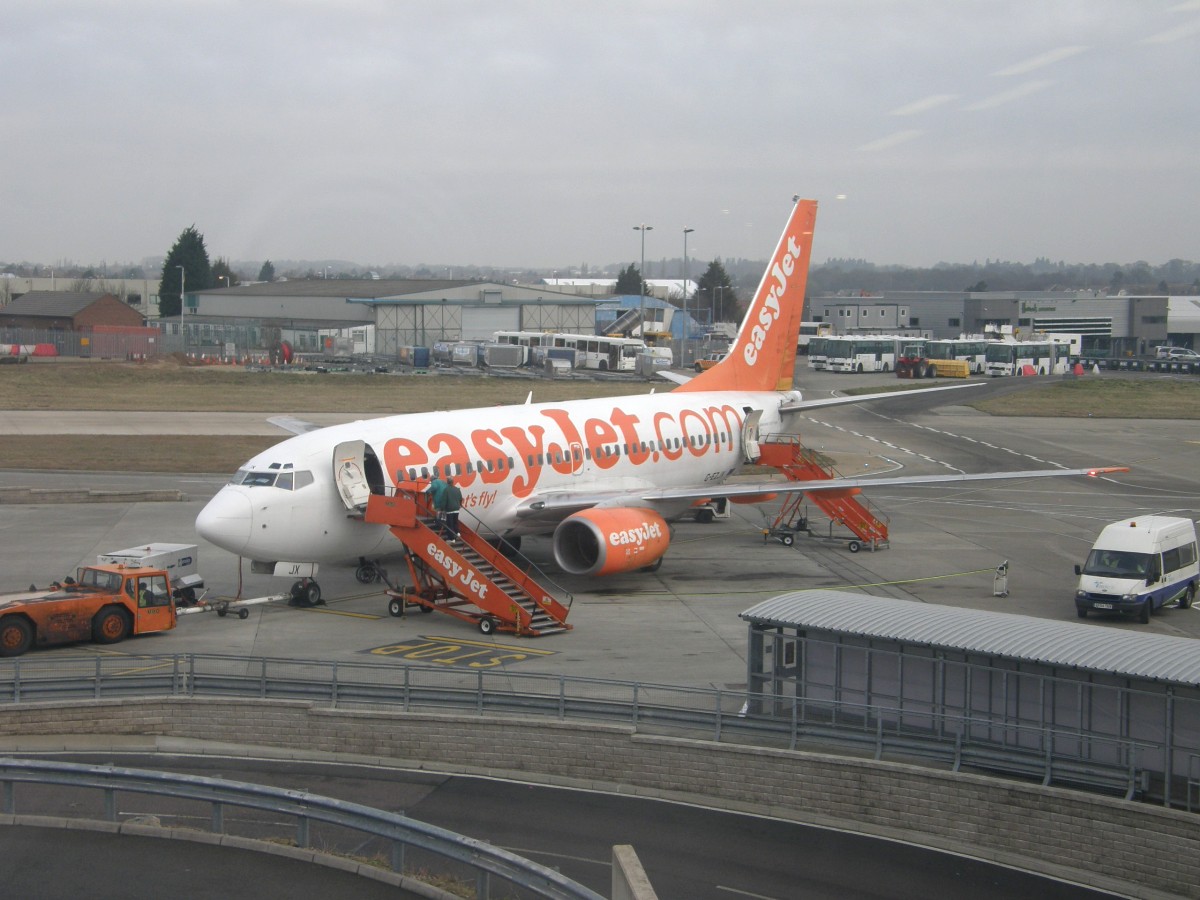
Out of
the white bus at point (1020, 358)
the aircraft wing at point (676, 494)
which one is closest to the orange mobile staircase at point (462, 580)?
the aircraft wing at point (676, 494)

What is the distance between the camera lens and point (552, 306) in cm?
16488

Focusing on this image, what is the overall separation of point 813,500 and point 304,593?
876 inches

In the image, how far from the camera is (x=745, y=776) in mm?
23156

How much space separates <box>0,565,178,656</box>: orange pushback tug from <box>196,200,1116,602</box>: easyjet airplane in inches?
92.4

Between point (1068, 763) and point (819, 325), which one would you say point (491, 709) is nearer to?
point (1068, 763)

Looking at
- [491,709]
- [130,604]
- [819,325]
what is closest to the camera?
[491,709]

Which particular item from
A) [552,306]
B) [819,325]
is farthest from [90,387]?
[819,325]

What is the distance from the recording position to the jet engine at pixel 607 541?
3922cm

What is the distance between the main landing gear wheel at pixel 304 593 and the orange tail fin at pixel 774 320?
859 inches

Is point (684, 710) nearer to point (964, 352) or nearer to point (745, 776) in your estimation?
point (745, 776)

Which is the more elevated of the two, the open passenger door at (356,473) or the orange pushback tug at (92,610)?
the open passenger door at (356,473)

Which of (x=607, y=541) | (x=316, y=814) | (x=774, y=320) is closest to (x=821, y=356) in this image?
(x=774, y=320)

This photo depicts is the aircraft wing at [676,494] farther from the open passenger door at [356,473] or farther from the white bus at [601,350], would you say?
the white bus at [601,350]

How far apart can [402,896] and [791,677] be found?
1142 cm
